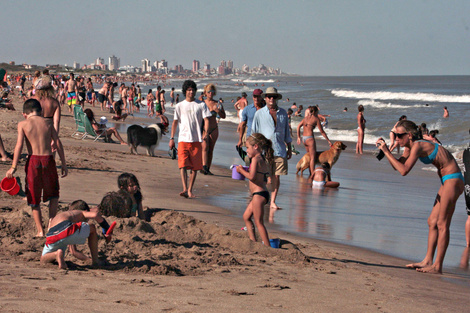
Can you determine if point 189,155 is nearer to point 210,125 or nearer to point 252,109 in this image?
point 252,109

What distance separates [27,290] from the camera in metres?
3.68

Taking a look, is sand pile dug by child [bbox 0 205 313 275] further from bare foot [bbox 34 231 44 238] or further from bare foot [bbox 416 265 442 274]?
bare foot [bbox 416 265 442 274]

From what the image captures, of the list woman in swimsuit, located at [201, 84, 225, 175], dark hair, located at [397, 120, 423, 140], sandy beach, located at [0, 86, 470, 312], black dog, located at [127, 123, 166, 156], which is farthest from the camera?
black dog, located at [127, 123, 166, 156]

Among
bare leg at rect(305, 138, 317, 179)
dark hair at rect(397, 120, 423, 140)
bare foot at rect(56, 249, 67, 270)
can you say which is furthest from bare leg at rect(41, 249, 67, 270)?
bare leg at rect(305, 138, 317, 179)

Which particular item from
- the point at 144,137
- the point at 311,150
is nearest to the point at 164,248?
the point at 311,150

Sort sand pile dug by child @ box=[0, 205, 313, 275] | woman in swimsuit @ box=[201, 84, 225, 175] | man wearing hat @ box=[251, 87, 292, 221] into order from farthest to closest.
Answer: woman in swimsuit @ box=[201, 84, 225, 175] → man wearing hat @ box=[251, 87, 292, 221] → sand pile dug by child @ box=[0, 205, 313, 275]

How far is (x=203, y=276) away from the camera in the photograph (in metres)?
4.58

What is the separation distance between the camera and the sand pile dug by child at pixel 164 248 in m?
4.78

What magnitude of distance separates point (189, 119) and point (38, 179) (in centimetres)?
340

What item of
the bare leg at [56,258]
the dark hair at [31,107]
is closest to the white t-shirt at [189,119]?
the dark hair at [31,107]

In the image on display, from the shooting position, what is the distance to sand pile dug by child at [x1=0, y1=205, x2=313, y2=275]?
4777 millimetres

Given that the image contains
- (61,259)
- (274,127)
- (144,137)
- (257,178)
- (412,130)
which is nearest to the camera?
(61,259)

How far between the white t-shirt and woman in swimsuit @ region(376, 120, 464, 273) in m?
3.56

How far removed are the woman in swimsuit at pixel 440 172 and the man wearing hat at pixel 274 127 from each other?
240cm
